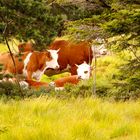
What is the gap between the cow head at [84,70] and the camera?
16.0m

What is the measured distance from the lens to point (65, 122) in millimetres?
5848

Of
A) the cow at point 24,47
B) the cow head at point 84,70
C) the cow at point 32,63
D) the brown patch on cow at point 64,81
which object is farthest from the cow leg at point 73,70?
the brown patch on cow at point 64,81

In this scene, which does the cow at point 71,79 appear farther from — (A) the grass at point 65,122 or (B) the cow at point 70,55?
(A) the grass at point 65,122

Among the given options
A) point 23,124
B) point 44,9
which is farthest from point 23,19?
point 23,124

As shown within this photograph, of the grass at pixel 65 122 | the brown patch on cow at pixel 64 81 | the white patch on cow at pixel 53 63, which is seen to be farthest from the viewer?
the white patch on cow at pixel 53 63

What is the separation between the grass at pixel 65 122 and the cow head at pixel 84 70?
8236 mm

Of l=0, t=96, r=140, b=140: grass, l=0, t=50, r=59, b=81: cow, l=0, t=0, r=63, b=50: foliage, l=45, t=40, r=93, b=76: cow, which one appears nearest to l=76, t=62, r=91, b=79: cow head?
l=45, t=40, r=93, b=76: cow

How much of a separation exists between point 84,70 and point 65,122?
35.6 feet

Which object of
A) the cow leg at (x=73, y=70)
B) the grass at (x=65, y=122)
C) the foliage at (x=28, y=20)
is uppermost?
the foliage at (x=28, y=20)

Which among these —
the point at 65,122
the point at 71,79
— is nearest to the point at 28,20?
the point at 65,122

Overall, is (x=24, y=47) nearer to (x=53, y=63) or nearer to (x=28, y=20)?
(x=53, y=63)

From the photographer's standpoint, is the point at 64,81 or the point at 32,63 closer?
the point at 64,81

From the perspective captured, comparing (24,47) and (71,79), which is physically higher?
(24,47)

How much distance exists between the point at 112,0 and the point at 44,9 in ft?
5.99
